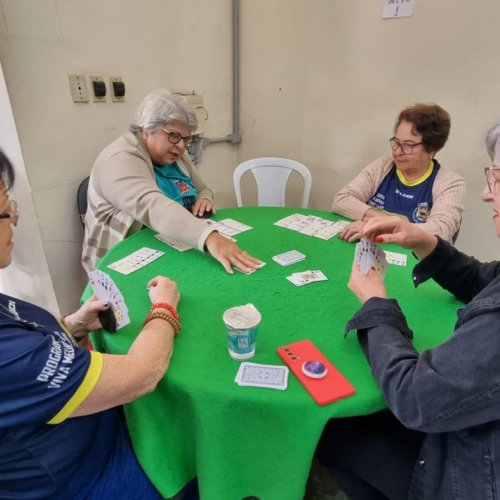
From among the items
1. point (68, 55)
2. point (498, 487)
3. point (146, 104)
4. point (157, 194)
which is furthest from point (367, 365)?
point (68, 55)

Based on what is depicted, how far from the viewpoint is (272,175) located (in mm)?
2590

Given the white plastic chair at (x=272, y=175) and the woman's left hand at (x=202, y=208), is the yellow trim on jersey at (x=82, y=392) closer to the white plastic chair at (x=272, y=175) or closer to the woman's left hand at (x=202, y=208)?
the woman's left hand at (x=202, y=208)

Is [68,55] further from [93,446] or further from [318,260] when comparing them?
[93,446]

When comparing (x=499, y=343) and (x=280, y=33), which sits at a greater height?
(x=280, y=33)

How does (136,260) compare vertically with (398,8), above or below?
below

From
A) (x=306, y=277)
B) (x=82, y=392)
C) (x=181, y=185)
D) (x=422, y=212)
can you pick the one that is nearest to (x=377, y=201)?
(x=422, y=212)

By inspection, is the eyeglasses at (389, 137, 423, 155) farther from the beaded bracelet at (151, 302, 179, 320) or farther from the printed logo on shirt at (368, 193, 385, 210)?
the beaded bracelet at (151, 302, 179, 320)

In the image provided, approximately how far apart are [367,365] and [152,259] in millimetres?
897

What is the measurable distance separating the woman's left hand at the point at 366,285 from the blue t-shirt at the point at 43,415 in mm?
695

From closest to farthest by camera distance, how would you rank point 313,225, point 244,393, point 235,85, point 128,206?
point 244,393 → point 128,206 → point 313,225 → point 235,85

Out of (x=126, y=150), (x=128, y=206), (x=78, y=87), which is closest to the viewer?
(x=128, y=206)

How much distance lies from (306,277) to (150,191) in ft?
2.52

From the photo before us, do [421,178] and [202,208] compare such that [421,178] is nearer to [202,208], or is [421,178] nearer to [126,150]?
[202,208]

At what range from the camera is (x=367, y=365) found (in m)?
0.89
